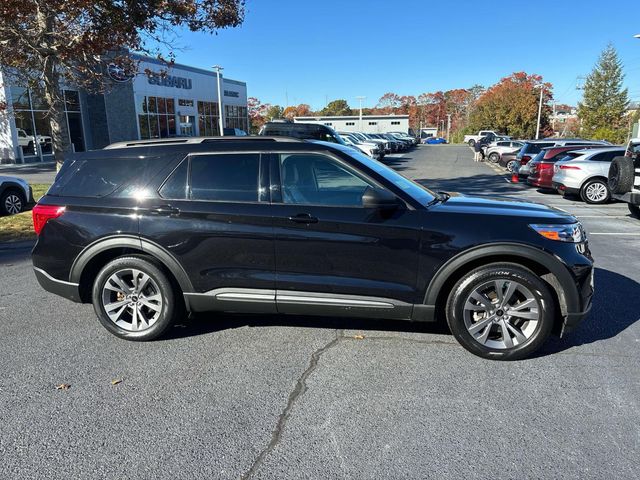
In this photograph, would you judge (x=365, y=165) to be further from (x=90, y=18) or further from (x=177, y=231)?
(x=90, y=18)

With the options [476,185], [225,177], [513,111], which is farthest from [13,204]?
[513,111]

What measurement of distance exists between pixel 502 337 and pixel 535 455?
1.22m

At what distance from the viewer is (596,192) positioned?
13.0 metres

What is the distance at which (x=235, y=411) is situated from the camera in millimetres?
3092

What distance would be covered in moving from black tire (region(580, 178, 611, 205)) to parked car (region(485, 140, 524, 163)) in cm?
1643

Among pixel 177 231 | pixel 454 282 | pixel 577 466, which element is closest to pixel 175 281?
pixel 177 231

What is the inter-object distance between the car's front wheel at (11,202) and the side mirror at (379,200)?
9.76m

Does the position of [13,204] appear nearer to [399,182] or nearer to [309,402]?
[399,182]

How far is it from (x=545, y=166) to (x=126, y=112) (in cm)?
2618

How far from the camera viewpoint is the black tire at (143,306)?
406 centimetres

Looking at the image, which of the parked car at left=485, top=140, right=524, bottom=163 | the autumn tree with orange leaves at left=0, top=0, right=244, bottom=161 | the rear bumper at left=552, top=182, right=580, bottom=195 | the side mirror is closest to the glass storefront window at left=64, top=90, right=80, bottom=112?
the autumn tree with orange leaves at left=0, top=0, right=244, bottom=161

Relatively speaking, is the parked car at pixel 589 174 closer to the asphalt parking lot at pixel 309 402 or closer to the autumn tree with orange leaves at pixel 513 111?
the asphalt parking lot at pixel 309 402

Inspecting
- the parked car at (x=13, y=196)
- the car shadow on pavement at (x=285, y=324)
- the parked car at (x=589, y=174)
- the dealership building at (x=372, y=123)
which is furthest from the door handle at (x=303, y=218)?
the dealership building at (x=372, y=123)

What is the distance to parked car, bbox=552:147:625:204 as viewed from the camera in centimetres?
1293
